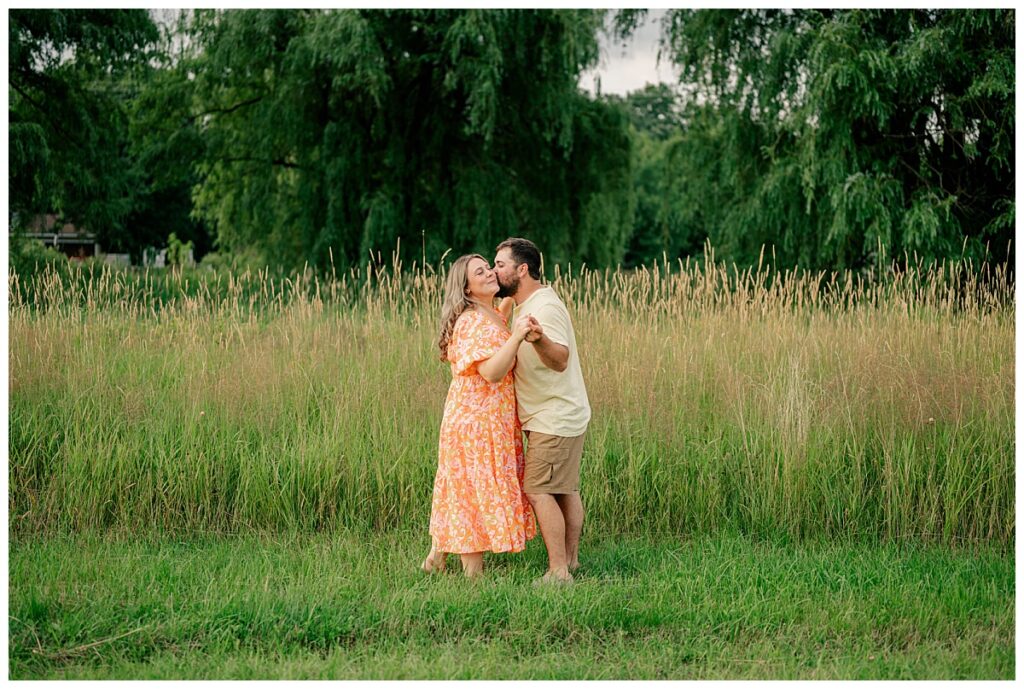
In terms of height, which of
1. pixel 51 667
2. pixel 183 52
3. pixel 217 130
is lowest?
pixel 51 667

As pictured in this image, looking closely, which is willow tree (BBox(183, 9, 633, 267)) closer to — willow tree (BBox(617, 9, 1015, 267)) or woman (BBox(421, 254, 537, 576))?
willow tree (BBox(617, 9, 1015, 267))

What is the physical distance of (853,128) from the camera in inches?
479

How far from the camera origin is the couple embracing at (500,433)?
401 centimetres

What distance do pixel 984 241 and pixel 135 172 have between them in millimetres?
12787

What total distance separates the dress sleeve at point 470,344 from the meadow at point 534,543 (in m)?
0.87

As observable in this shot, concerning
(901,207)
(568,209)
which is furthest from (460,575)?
(568,209)

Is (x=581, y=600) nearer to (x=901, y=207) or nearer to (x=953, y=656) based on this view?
(x=953, y=656)

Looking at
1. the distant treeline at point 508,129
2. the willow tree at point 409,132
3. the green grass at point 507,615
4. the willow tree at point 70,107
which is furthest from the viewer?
the willow tree at point 409,132

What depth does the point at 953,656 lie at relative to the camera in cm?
339

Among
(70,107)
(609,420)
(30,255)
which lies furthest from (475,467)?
(70,107)

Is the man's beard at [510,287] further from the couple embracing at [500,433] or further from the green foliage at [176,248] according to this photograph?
the green foliage at [176,248]

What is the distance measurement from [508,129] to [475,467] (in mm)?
12481

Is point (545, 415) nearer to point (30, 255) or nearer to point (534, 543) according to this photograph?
point (534, 543)

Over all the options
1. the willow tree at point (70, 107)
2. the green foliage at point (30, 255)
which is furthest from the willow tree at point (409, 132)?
the green foliage at point (30, 255)
